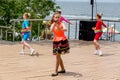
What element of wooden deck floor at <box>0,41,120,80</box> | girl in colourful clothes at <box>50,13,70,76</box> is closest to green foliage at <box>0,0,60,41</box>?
wooden deck floor at <box>0,41,120,80</box>

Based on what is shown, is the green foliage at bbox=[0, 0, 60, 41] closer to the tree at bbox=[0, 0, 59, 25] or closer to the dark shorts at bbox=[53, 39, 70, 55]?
the tree at bbox=[0, 0, 59, 25]

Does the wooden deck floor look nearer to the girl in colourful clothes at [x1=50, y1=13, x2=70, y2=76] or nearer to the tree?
the girl in colourful clothes at [x1=50, y1=13, x2=70, y2=76]

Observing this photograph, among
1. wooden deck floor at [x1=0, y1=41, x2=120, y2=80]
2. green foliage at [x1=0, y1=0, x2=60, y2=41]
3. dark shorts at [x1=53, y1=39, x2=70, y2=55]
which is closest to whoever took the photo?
dark shorts at [x1=53, y1=39, x2=70, y2=55]

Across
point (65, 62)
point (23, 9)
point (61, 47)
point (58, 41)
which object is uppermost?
point (23, 9)

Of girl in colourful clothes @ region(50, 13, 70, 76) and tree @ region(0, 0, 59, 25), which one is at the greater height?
tree @ region(0, 0, 59, 25)

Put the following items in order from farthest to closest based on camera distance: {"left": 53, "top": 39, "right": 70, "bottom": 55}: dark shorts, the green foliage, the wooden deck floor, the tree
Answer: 1. the tree
2. the green foliage
3. the wooden deck floor
4. {"left": 53, "top": 39, "right": 70, "bottom": 55}: dark shorts

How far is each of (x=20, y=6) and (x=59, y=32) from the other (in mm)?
21962

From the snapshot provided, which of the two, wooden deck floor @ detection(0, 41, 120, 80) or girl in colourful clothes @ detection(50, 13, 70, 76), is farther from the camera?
wooden deck floor @ detection(0, 41, 120, 80)

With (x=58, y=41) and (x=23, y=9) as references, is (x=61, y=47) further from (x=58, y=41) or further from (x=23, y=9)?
(x=23, y=9)

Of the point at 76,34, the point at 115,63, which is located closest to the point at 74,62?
the point at 115,63

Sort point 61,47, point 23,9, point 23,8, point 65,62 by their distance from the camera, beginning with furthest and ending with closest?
1. point 23,8
2. point 23,9
3. point 65,62
4. point 61,47

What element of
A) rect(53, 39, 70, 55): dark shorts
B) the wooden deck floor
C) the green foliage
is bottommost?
the wooden deck floor

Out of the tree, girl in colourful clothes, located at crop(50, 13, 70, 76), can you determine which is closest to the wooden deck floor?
girl in colourful clothes, located at crop(50, 13, 70, 76)

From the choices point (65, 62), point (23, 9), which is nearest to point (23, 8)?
point (23, 9)
